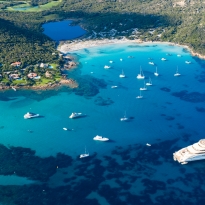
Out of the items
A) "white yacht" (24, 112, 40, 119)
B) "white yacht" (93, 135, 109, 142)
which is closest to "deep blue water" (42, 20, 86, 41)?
"white yacht" (24, 112, 40, 119)

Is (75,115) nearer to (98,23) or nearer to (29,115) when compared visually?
(29,115)

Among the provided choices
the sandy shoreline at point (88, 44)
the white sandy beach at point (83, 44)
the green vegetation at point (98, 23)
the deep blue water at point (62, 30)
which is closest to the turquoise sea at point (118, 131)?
the sandy shoreline at point (88, 44)

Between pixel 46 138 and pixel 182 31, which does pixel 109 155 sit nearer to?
pixel 46 138

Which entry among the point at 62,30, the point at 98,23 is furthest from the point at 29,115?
the point at 98,23

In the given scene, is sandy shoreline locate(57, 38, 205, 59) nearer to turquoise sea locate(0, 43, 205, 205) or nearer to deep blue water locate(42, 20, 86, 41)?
deep blue water locate(42, 20, 86, 41)

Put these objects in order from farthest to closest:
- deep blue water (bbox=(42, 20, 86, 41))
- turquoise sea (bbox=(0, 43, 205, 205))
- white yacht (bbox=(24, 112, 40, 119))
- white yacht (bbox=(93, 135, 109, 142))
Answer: deep blue water (bbox=(42, 20, 86, 41))
white yacht (bbox=(24, 112, 40, 119))
white yacht (bbox=(93, 135, 109, 142))
turquoise sea (bbox=(0, 43, 205, 205))

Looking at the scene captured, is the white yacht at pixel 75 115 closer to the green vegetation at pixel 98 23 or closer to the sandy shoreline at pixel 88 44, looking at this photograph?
the green vegetation at pixel 98 23
